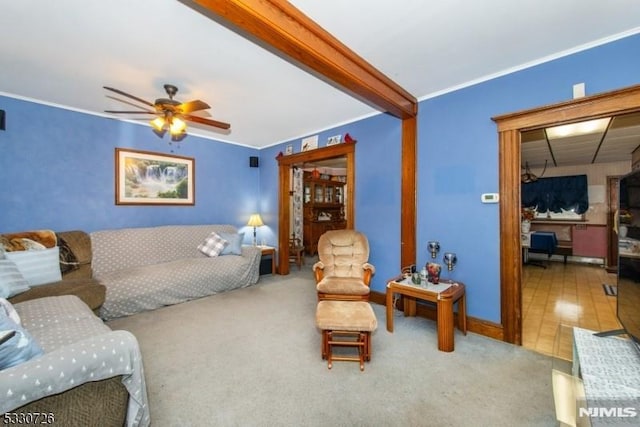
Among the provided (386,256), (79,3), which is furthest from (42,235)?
(386,256)

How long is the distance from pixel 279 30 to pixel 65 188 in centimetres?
369

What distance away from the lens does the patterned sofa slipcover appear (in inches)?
119

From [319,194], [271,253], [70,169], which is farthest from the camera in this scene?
[319,194]

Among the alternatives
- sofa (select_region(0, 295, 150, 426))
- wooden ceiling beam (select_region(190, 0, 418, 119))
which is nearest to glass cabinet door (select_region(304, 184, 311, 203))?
wooden ceiling beam (select_region(190, 0, 418, 119))

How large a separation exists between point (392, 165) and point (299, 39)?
204 cm

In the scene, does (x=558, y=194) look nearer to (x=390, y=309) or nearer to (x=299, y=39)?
(x=390, y=309)

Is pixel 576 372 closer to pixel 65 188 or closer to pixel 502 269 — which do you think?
pixel 502 269

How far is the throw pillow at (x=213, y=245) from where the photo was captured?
418 cm

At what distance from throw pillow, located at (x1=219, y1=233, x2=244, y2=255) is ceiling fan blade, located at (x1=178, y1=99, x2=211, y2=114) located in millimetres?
2277

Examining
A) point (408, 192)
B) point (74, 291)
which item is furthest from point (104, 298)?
point (408, 192)

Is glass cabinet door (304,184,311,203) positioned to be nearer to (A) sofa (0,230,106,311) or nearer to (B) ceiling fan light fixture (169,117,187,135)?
(B) ceiling fan light fixture (169,117,187,135)

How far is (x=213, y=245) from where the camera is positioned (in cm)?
424

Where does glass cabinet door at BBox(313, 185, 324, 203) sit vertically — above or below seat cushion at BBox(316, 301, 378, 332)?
above

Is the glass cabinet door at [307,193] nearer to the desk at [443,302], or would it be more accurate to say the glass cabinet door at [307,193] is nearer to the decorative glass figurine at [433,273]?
the desk at [443,302]
